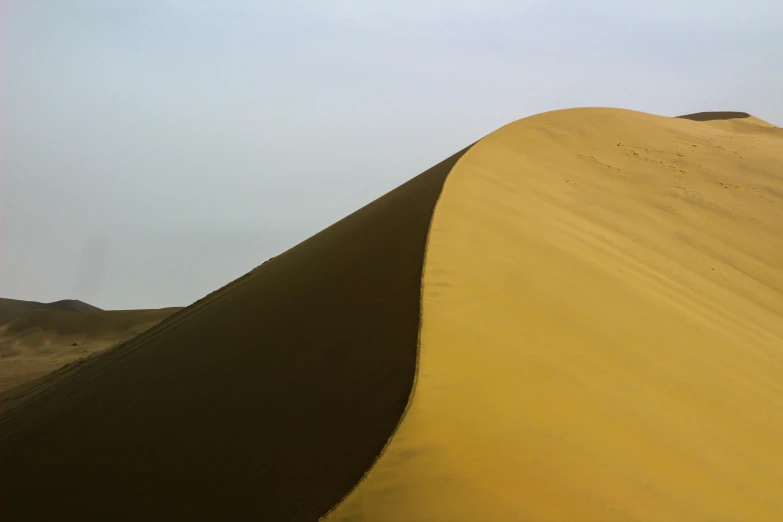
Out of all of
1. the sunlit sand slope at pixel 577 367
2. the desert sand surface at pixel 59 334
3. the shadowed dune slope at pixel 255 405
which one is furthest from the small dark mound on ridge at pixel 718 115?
the desert sand surface at pixel 59 334

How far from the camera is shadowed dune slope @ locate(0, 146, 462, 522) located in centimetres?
256

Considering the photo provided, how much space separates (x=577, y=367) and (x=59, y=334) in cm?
1573

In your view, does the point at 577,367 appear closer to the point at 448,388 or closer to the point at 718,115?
the point at 448,388

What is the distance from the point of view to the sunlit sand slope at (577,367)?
7.61 feet

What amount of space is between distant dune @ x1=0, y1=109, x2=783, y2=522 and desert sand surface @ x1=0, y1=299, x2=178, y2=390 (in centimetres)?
742

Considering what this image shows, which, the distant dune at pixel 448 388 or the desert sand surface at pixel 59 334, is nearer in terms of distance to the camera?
the distant dune at pixel 448 388

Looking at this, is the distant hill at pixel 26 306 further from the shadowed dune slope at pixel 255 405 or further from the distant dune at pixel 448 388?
the shadowed dune slope at pixel 255 405

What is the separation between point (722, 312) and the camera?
5.00 metres

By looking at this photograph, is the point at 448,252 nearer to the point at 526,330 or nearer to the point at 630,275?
the point at 526,330

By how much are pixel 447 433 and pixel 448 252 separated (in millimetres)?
1392

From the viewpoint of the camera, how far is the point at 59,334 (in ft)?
53.4

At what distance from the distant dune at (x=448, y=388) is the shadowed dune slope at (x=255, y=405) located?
14 mm

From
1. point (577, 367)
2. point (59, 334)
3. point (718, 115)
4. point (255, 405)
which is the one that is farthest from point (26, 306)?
point (577, 367)

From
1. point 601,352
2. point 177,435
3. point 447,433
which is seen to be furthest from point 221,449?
point 601,352
